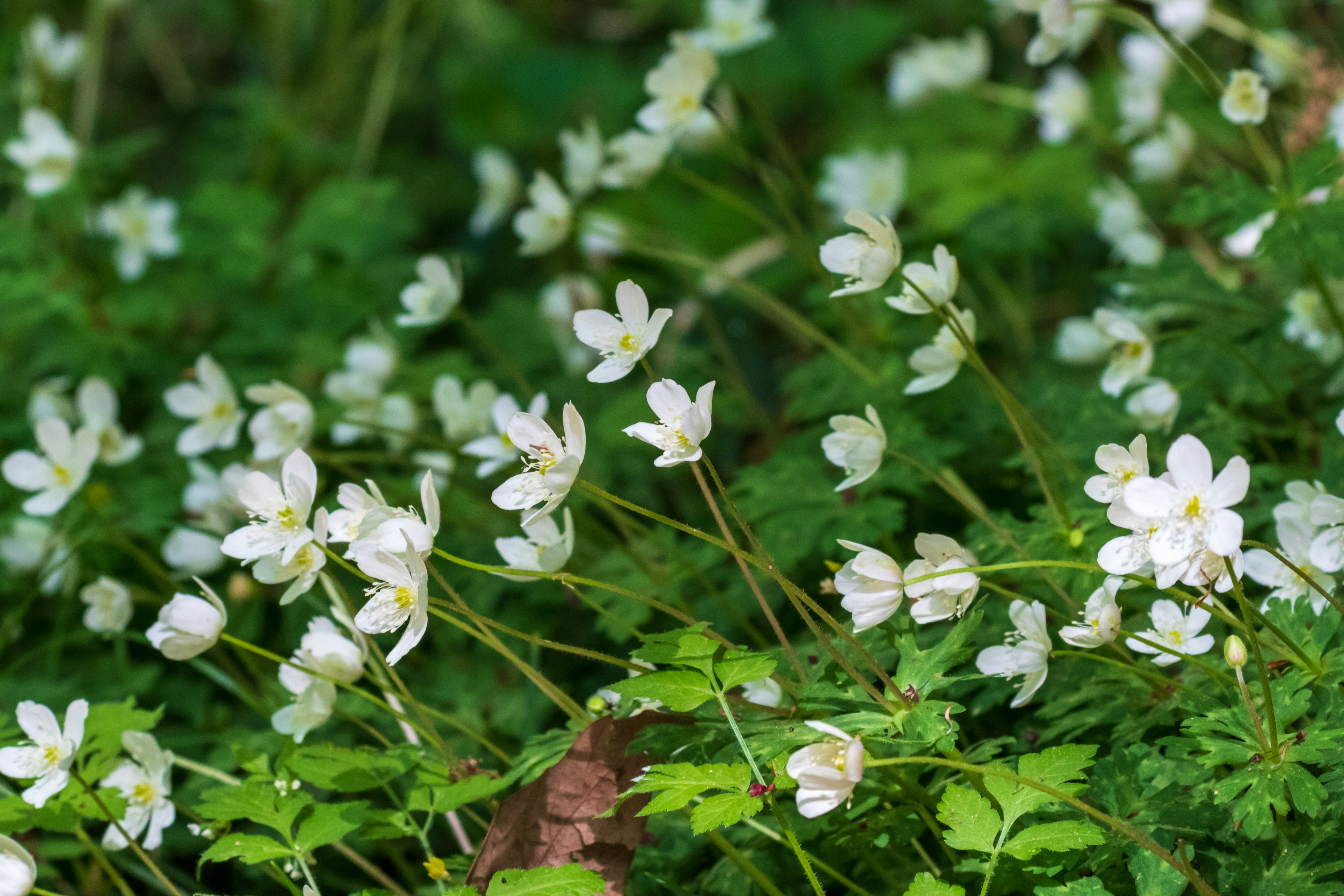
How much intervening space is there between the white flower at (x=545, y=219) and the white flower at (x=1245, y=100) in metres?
1.21

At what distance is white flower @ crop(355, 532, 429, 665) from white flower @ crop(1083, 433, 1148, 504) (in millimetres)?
760

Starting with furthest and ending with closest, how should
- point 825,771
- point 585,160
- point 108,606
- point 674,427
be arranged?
point 585,160, point 108,606, point 674,427, point 825,771

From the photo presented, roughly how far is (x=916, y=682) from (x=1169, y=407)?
2.40 feet

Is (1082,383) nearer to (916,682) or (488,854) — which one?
(916,682)

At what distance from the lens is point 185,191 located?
396 cm

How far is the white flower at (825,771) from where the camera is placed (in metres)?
1.04

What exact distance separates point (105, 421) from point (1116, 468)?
6.23 feet

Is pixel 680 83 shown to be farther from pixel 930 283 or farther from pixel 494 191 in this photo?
pixel 494 191

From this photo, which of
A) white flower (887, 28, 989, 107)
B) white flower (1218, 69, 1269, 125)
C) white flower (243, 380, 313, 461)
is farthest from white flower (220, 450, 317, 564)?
white flower (887, 28, 989, 107)

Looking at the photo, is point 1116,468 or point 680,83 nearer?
point 1116,468

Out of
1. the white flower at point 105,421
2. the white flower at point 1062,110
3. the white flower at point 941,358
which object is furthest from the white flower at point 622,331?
the white flower at point 1062,110

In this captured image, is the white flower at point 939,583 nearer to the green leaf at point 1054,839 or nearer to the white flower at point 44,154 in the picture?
the green leaf at point 1054,839

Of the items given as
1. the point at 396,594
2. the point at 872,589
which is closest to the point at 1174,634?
the point at 872,589

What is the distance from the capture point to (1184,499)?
3.58 feet
